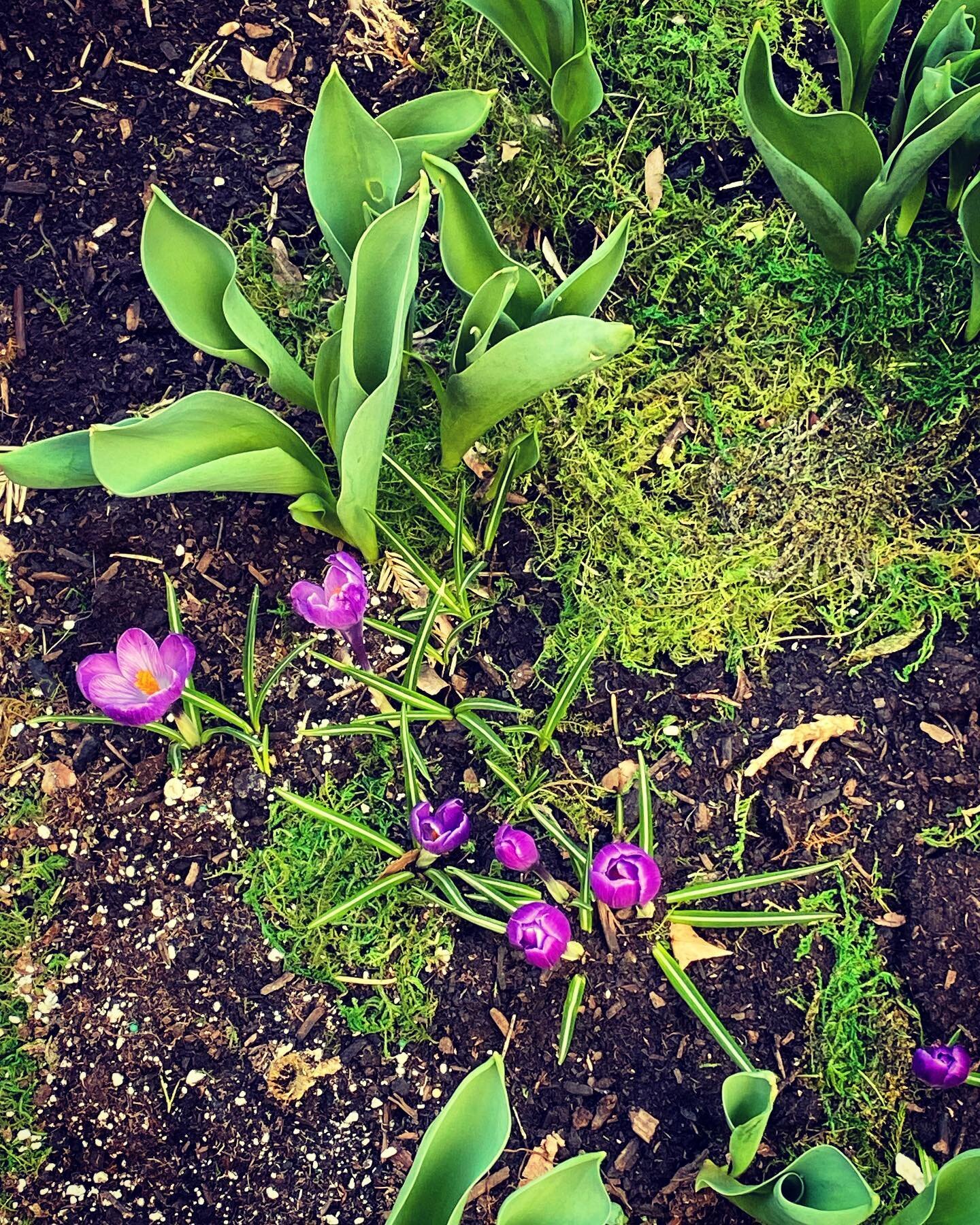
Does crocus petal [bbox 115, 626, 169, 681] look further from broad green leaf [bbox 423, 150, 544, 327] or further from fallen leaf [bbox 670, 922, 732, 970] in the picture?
fallen leaf [bbox 670, 922, 732, 970]

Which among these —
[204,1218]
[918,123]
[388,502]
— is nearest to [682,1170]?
[204,1218]

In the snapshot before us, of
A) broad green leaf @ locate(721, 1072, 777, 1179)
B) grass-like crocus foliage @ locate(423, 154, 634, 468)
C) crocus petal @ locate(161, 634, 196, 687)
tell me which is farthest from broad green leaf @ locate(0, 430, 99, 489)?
broad green leaf @ locate(721, 1072, 777, 1179)

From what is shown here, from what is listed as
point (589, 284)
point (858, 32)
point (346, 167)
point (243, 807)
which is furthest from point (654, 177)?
point (243, 807)

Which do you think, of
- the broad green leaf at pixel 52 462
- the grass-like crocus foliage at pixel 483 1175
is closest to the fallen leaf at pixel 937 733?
the grass-like crocus foliage at pixel 483 1175

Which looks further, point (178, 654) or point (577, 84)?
point (577, 84)

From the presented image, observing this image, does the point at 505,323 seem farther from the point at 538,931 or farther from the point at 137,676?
the point at 538,931

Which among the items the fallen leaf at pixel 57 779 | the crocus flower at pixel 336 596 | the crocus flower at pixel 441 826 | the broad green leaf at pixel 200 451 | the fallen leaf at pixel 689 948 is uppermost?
the broad green leaf at pixel 200 451

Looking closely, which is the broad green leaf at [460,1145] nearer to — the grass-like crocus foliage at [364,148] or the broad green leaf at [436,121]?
the grass-like crocus foliage at [364,148]
